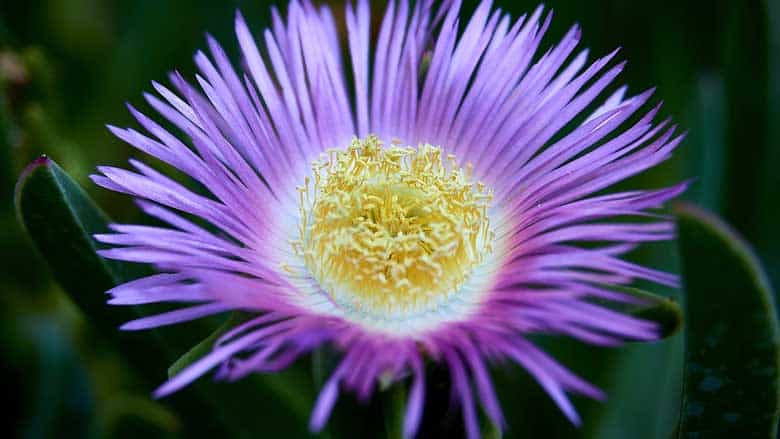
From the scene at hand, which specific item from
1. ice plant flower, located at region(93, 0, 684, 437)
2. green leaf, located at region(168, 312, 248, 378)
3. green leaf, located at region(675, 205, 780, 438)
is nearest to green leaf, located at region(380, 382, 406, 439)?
ice plant flower, located at region(93, 0, 684, 437)

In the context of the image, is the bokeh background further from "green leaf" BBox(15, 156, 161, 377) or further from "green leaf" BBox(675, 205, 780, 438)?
"green leaf" BBox(675, 205, 780, 438)

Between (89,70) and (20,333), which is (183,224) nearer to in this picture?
(20,333)

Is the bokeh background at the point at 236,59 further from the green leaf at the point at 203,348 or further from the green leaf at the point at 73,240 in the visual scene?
the green leaf at the point at 203,348

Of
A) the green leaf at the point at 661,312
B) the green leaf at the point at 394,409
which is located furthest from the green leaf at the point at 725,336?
the green leaf at the point at 394,409

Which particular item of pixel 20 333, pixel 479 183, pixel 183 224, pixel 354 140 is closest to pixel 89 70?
pixel 20 333

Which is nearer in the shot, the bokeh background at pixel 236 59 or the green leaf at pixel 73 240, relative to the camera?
the green leaf at pixel 73 240

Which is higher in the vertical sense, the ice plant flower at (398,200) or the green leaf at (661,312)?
the ice plant flower at (398,200)
